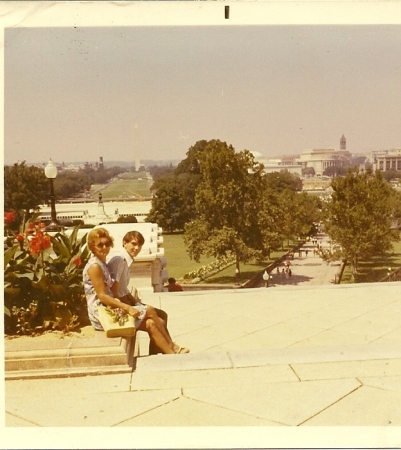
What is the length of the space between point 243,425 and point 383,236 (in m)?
39.9

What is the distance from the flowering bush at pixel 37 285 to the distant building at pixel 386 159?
30.2m

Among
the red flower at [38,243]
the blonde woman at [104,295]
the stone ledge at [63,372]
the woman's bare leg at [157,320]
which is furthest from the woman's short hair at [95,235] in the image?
the stone ledge at [63,372]

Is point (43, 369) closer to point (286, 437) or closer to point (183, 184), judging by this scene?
point (286, 437)

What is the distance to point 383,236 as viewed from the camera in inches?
1596

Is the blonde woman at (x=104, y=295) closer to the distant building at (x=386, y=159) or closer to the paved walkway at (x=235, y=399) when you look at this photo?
the paved walkway at (x=235, y=399)

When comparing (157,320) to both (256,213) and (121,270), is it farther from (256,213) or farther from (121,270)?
(256,213)

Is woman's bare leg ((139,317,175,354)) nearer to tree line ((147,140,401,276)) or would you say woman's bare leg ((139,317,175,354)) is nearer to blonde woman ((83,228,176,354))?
blonde woman ((83,228,176,354))

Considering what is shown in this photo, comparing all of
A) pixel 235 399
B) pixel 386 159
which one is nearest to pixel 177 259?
pixel 386 159

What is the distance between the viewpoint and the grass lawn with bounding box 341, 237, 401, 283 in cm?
4087

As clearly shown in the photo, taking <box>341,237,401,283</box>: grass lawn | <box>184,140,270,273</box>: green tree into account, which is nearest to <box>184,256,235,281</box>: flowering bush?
<box>184,140,270,273</box>: green tree

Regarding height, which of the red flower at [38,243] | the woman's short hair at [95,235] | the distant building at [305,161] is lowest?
the red flower at [38,243]

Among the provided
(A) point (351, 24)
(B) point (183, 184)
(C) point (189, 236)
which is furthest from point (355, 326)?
(B) point (183, 184)

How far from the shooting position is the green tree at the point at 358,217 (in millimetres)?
39750

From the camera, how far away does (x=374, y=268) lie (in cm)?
4403
